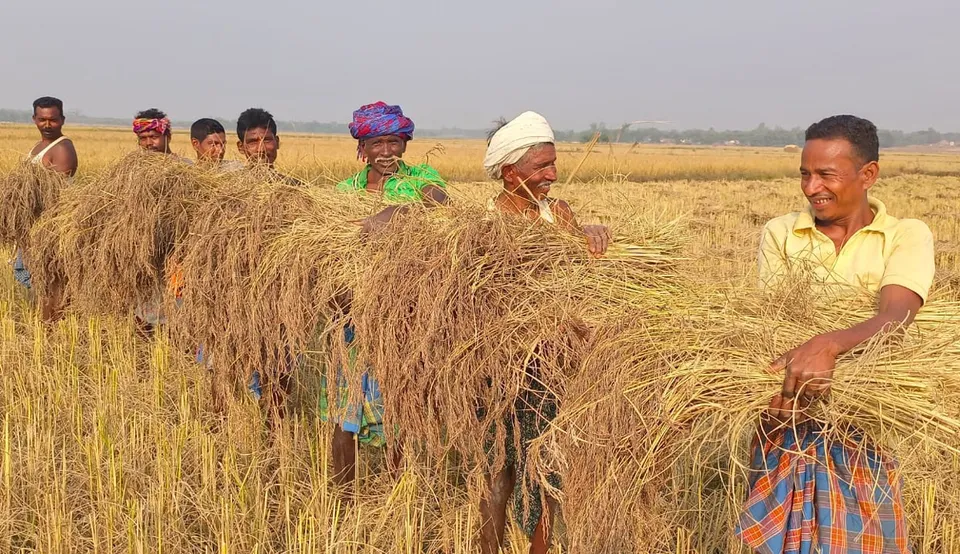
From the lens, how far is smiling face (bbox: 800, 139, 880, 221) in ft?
7.01

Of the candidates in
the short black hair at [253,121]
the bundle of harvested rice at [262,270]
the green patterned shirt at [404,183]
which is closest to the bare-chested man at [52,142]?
the short black hair at [253,121]

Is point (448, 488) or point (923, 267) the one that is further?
point (448, 488)

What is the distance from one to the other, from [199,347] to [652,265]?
2.44 m

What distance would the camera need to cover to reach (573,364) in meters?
2.21

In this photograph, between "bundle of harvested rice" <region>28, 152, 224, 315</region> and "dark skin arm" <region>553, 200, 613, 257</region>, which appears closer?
"dark skin arm" <region>553, 200, 613, 257</region>

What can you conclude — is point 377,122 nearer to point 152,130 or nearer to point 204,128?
point 204,128

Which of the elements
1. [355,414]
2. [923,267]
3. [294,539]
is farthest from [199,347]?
[923,267]

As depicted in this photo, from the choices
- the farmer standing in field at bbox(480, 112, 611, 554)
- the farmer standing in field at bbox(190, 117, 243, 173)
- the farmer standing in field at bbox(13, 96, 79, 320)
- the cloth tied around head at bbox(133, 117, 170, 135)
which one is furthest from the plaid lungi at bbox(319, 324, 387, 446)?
the farmer standing in field at bbox(13, 96, 79, 320)

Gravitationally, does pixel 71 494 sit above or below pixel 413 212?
below

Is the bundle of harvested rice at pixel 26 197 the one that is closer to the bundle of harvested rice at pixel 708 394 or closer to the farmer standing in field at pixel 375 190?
the farmer standing in field at pixel 375 190

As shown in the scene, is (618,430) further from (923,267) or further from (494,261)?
(923,267)

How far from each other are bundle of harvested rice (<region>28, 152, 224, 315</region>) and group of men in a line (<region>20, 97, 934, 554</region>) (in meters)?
1.50

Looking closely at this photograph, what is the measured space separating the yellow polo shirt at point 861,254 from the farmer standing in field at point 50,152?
4.86 metres

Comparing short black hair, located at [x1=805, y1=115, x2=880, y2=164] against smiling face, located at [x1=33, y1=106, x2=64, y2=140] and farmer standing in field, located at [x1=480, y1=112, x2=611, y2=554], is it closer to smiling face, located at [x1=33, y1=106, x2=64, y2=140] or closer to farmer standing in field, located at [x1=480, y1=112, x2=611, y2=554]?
farmer standing in field, located at [x1=480, y1=112, x2=611, y2=554]
